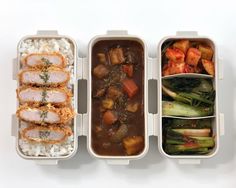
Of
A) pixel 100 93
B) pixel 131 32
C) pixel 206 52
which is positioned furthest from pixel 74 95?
pixel 206 52

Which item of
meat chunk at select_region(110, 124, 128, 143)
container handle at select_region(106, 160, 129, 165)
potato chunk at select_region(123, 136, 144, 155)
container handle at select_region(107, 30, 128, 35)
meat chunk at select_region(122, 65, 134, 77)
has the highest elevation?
container handle at select_region(107, 30, 128, 35)

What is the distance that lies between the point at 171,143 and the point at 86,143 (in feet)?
1.44

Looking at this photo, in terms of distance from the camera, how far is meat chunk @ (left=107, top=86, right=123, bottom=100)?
7.27 ft

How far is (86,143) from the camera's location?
2.28 metres

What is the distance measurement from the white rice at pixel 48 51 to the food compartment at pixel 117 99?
0.36 feet

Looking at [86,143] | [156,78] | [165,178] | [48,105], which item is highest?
[156,78]

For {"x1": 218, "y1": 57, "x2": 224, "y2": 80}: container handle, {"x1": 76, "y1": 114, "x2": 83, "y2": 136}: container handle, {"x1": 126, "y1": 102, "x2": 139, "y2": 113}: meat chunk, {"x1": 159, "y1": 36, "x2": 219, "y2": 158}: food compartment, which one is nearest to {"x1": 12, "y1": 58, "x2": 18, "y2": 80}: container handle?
{"x1": 76, "y1": 114, "x2": 83, "y2": 136}: container handle

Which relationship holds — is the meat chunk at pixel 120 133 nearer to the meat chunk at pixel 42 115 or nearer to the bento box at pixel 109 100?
the bento box at pixel 109 100

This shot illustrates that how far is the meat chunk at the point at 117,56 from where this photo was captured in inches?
87.7

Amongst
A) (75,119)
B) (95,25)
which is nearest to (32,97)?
(75,119)

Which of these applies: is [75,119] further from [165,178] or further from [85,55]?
[165,178]

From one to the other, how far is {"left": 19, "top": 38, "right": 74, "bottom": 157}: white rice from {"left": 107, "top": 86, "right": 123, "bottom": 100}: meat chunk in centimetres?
19

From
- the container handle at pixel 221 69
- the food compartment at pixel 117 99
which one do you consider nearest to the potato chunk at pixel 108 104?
the food compartment at pixel 117 99

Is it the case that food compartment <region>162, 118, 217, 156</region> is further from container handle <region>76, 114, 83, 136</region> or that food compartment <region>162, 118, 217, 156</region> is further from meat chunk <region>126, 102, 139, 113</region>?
container handle <region>76, 114, 83, 136</region>
